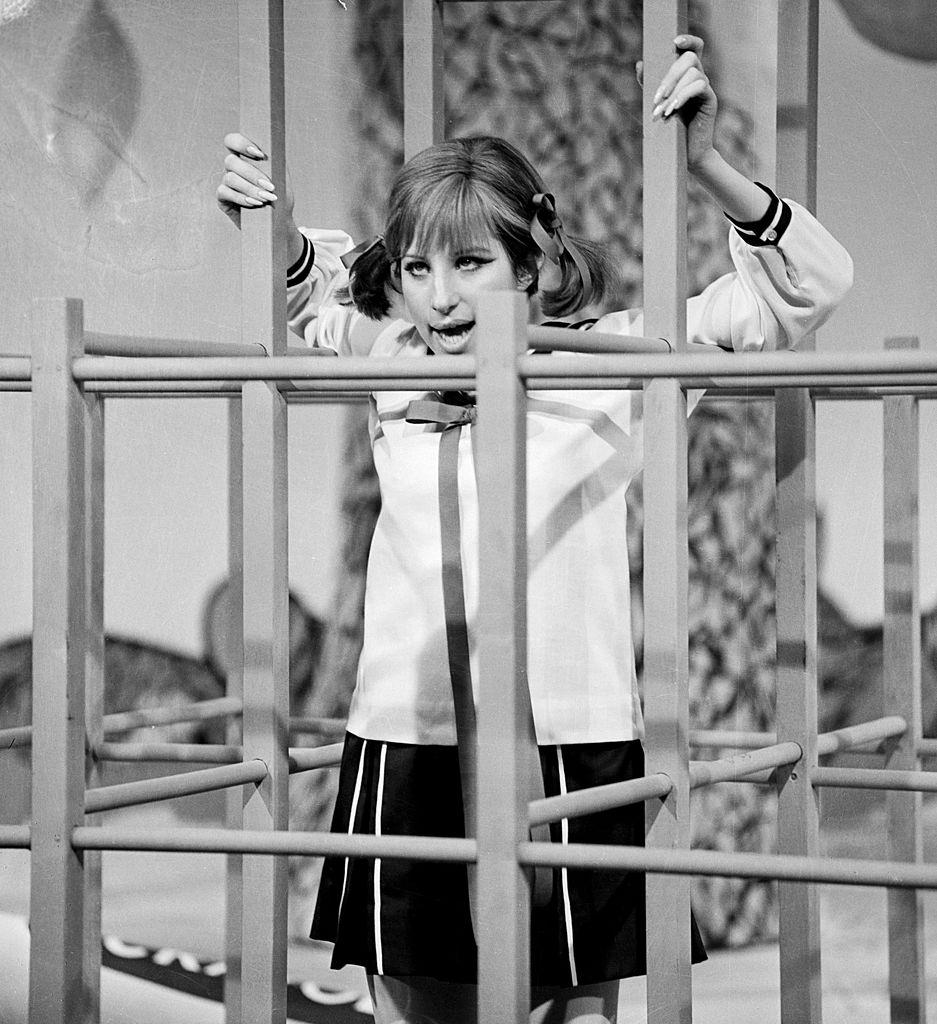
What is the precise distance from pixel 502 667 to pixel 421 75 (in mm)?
698

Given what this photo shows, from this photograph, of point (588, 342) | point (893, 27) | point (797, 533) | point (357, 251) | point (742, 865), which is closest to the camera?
point (742, 865)

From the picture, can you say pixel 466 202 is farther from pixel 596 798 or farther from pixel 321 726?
pixel 321 726

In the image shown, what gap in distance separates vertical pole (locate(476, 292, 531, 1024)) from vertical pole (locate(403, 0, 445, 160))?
0.58 metres

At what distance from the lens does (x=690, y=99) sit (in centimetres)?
98

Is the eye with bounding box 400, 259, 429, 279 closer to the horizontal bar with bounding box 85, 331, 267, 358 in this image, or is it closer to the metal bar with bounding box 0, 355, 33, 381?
the horizontal bar with bounding box 85, 331, 267, 358

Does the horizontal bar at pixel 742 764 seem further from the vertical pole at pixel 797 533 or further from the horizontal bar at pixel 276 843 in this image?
the horizontal bar at pixel 276 843

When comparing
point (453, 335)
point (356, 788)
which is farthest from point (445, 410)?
point (356, 788)

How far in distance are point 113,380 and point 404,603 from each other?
29 centimetres

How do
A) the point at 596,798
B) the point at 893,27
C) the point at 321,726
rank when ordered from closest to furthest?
the point at 596,798 < the point at 321,726 < the point at 893,27

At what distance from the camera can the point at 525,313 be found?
76 cm

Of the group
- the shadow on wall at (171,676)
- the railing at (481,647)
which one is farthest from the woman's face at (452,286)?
the shadow on wall at (171,676)

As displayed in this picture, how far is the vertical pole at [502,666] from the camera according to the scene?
739 mm

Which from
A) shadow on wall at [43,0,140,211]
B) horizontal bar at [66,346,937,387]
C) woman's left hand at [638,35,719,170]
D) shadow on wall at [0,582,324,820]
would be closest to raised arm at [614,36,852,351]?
woman's left hand at [638,35,719,170]

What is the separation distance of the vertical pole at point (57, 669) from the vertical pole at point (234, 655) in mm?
487
